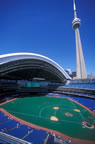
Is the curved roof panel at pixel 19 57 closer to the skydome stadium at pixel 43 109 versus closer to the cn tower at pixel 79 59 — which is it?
the skydome stadium at pixel 43 109

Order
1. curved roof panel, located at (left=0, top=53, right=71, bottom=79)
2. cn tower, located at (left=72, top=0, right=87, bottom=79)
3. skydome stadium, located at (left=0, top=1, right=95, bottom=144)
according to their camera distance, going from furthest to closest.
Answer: cn tower, located at (left=72, top=0, right=87, bottom=79) < curved roof panel, located at (left=0, top=53, right=71, bottom=79) < skydome stadium, located at (left=0, top=1, right=95, bottom=144)

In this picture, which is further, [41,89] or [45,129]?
[41,89]

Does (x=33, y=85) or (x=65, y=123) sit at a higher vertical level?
(x=33, y=85)

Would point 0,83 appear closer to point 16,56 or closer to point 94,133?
point 16,56

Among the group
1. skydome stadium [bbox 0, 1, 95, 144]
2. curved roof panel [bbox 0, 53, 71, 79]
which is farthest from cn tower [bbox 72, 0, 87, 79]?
curved roof panel [bbox 0, 53, 71, 79]

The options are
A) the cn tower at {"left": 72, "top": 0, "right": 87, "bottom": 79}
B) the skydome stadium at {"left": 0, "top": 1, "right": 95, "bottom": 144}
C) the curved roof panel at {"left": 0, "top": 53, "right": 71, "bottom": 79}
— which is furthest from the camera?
the cn tower at {"left": 72, "top": 0, "right": 87, "bottom": 79}

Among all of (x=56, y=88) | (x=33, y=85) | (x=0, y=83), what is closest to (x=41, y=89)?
(x=33, y=85)

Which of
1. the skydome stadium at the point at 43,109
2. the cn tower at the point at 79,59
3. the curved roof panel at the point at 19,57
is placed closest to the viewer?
the skydome stadium at the point at 43,109

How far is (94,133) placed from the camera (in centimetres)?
994

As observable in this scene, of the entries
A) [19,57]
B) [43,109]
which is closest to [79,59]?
[19,57]

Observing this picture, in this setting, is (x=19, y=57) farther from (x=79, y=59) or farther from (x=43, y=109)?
(x=79, y=59)

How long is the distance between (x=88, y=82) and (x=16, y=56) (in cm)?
3565

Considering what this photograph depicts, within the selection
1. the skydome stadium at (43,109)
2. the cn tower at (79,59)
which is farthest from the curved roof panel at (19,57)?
the cn tower at (79,59)

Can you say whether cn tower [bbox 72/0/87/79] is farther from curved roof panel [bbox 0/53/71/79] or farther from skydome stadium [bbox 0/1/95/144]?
curved roof panel [bbox 0/53/71/79]
